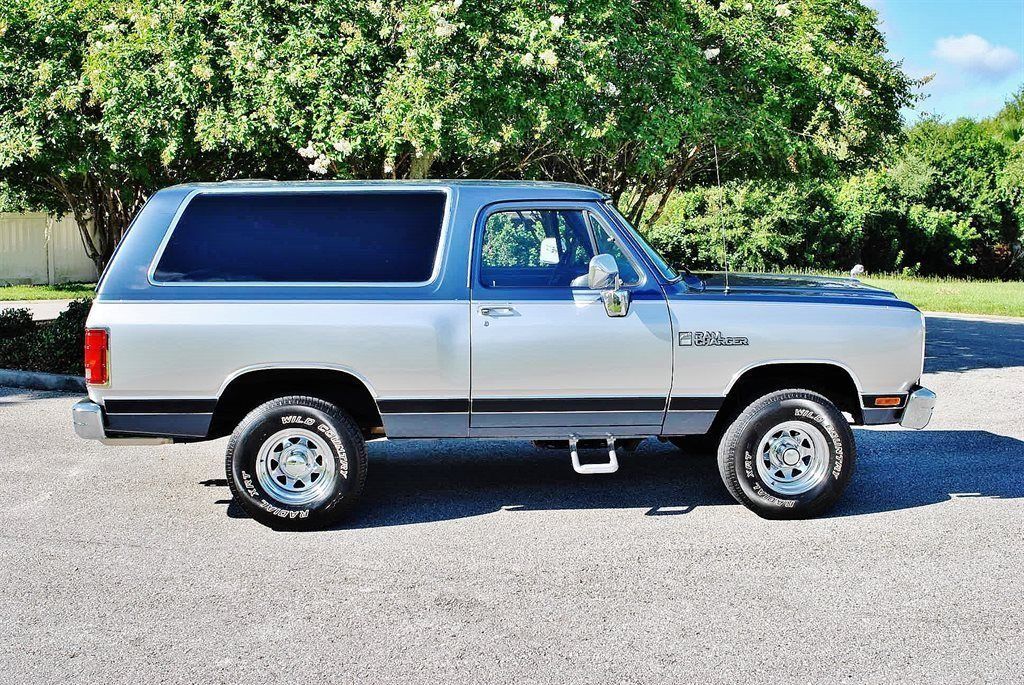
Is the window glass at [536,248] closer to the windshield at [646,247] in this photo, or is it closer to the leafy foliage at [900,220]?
the windshield at [646,247]

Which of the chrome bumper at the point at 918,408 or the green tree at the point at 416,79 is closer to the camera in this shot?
the chrome bumper at the point at 918,408

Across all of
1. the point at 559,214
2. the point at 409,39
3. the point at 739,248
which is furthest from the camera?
the point at 739,248

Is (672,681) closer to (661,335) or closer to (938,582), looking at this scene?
(938,582)

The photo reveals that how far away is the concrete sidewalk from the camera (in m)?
20.4

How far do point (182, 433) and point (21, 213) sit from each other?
26875 millimetres

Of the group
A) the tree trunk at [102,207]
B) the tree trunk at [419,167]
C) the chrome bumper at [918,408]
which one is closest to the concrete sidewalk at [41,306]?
the tree trunk at [102,207]

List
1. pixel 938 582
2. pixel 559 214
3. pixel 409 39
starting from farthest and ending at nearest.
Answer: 1. pixel 409 39
2. pixel 559 214
3. pixel 938 582

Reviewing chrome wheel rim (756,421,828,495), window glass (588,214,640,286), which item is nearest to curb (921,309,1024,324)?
chrome wheel rim (756,421,828,495)

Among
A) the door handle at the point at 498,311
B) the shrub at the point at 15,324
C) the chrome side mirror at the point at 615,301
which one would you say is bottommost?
the shrub at the point at 15,324

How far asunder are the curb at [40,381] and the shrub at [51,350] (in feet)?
0.96

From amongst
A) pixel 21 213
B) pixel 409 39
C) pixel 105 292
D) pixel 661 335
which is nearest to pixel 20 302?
pixel 21 213

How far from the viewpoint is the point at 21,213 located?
30031 millimetres

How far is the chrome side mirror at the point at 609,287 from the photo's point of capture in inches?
246

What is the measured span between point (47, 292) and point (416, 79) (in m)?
20.1
